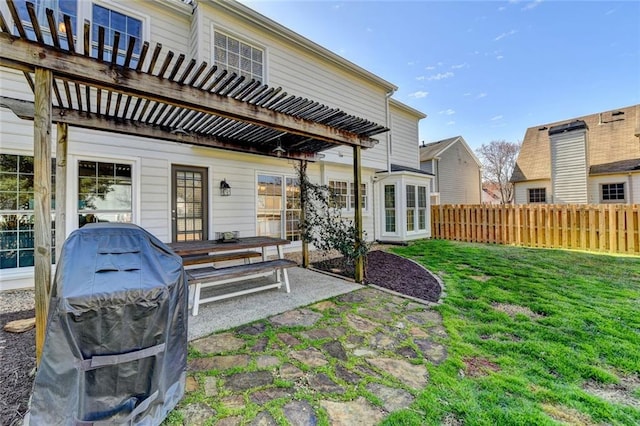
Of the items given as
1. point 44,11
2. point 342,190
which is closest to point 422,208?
point 342,190

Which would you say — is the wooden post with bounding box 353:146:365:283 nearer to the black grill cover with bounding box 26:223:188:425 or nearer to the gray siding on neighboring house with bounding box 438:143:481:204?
the black grill cover with bounding box 26:223:188:425

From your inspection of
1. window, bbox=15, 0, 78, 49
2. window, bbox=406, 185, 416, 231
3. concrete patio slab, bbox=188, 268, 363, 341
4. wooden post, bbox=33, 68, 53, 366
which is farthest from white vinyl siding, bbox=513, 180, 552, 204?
window, bbox=15, 0, 78, 49

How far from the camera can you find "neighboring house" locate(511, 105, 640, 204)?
12.1m

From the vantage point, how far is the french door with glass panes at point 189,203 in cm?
613

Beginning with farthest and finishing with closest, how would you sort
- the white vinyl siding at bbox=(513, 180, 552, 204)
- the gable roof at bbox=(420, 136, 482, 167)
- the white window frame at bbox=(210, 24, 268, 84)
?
the gable roof at bbox=(420, 136, 482, 167)
the white vinyl siding at bbox=(513, 180, 552, 204)
the white window frame at bbox=(210, 24, 268, 84)

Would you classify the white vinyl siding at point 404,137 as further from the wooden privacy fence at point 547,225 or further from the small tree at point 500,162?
the small tree at point 500,162

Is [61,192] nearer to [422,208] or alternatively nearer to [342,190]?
[342,190]

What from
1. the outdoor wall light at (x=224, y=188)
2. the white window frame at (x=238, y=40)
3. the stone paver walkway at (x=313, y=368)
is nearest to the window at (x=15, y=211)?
the outdoor wall light at (x=224, y=188)

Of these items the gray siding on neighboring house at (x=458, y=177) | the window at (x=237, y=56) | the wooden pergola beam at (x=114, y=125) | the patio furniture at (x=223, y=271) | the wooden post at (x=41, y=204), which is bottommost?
the patio furniture at (x=223, y=271)

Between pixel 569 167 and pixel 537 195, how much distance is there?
2.58 meters

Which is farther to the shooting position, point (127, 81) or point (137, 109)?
point (137, 109)

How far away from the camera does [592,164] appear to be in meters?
13.5

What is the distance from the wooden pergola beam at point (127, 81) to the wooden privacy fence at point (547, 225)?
9.10 metres

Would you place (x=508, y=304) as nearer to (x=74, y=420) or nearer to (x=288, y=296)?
(x=288, y=296)
